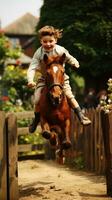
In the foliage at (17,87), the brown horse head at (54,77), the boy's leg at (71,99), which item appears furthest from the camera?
the foliage at (17,87)

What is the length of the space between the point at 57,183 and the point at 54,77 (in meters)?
3.30

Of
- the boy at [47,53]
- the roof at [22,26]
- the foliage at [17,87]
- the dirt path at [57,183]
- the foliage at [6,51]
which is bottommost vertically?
the dirt path at [57,183]

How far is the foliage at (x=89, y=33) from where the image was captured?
19.5 metres

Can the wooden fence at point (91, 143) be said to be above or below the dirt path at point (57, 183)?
above

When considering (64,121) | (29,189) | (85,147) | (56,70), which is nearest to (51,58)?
(56,70)

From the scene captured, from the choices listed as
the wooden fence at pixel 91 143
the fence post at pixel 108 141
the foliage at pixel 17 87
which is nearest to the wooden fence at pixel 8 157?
the fence post at pixel 108 141

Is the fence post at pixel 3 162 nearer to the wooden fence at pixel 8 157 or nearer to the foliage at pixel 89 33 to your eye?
the wooden fence at pixel 8 157

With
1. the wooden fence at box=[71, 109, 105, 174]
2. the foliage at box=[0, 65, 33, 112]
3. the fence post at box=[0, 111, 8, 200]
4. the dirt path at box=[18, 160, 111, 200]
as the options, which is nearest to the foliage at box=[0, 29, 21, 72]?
the foliage at box=[0, 65, 33, 112]

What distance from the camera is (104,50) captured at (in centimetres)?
1950

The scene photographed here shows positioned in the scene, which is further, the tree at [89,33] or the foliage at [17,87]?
the tree at [89,33]

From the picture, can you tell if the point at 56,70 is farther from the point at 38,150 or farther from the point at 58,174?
the point at 38,150

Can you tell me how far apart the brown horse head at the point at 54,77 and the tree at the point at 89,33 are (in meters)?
11.2

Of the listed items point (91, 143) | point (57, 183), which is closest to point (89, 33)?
point (91, 143)

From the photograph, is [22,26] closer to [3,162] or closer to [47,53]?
[47,53]
